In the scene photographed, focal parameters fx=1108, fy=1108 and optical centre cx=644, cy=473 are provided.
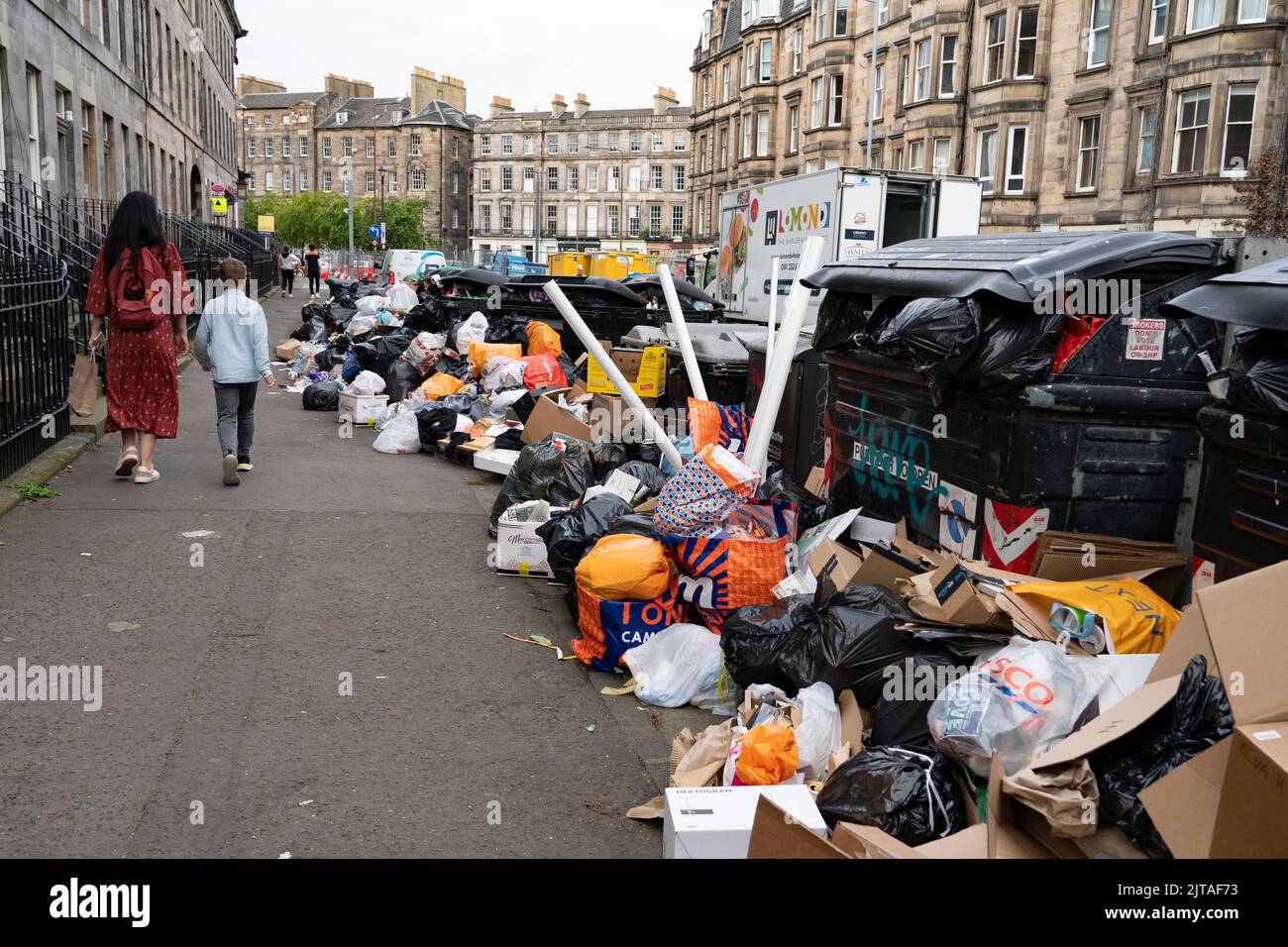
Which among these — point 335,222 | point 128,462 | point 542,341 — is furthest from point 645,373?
point 335,222

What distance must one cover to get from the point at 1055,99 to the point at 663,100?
208 feet

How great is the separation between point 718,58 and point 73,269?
51166 millimetres

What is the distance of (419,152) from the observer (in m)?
102

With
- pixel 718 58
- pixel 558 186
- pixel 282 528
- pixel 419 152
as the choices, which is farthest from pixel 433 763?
pixel 419 152

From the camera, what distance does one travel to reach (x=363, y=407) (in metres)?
12.4

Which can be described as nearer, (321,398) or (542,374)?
(542,374)

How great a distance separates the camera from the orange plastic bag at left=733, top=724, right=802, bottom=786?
3.75 m

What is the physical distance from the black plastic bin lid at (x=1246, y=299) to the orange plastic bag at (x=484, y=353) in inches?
356

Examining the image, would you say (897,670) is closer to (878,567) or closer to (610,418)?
(878,567)

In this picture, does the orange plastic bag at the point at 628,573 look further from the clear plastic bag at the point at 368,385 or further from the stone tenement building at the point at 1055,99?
the stone tenement building at the point at 1055,99

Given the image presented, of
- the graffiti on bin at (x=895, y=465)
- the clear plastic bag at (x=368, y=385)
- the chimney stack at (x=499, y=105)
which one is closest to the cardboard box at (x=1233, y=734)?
the graffiti on bin at (x=895, y=465)

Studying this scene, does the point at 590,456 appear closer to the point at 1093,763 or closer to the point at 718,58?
the point at 1093,763

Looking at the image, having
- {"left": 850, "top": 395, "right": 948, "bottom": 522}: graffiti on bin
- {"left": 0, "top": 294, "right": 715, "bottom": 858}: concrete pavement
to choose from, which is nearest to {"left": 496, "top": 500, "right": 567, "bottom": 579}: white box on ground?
{"left": 0, "top": 294, "right": 715, "bottom": 858}: concrete pavement

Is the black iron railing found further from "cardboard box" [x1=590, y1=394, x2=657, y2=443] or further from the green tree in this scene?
the green tree
